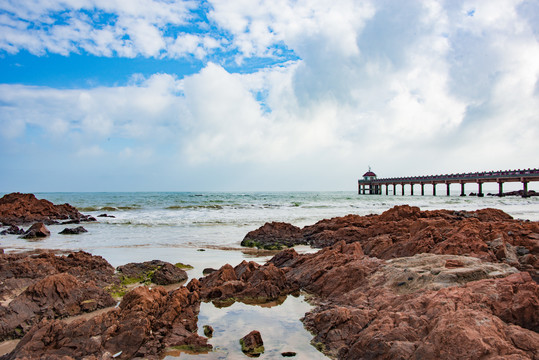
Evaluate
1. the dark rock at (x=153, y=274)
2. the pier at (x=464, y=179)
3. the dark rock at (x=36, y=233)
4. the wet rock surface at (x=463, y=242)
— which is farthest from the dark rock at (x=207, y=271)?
the pier at (x=464, y=179)

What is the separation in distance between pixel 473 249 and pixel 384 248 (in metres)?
2.04

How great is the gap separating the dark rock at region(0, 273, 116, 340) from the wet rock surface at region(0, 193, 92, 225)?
836 inches

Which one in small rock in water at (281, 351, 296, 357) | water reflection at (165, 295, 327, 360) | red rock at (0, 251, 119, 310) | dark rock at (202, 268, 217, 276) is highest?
red rock at (0, 251, 119, 310)

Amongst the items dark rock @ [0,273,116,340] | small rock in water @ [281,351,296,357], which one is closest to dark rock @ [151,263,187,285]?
dark rock @ [0,273,116,340]

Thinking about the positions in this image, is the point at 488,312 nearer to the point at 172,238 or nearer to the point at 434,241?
the point at 434,241

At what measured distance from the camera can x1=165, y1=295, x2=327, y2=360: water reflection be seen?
154 inches

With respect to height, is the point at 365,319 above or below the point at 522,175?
below

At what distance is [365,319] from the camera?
13.7 feet

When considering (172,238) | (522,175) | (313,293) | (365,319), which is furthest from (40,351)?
(522,175)

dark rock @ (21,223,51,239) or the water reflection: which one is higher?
the water reflection

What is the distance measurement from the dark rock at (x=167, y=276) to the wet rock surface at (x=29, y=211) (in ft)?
66.3

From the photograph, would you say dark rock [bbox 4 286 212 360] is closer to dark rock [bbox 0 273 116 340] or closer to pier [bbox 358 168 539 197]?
dark rock [bbox 0 273 116 340]

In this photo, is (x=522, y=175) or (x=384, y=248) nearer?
(x=384, y=248)

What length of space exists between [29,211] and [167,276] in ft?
82.0
